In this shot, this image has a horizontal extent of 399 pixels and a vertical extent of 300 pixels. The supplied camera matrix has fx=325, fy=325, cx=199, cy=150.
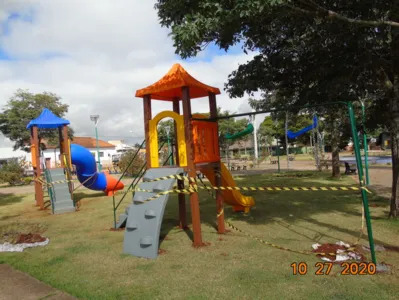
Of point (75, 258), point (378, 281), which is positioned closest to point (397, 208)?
point (378, 281)

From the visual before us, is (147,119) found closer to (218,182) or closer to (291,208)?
(218,182)

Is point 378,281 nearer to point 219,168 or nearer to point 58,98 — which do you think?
point 219,168

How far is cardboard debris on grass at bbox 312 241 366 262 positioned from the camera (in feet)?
16.1

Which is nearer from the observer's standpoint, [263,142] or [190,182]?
[190,182]

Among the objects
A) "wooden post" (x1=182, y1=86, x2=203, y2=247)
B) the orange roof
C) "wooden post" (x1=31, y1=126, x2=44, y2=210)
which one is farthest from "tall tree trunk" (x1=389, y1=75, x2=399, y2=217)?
"wooden post" (x1=31, y1=126, x2=44, y2=210)

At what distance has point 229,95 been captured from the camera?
7914 mm

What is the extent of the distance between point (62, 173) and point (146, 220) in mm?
8048

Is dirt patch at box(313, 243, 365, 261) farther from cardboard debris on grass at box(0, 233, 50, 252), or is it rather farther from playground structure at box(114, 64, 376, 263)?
cardboard debris on grass at box(0, 233, 50, 252)

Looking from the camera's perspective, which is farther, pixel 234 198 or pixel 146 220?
pixel 234 198

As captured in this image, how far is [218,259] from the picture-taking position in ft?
17.6

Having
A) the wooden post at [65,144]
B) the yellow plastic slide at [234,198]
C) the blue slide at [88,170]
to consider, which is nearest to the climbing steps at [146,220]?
the yellow plastic slide at [234,198]

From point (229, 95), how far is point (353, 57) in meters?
2.81

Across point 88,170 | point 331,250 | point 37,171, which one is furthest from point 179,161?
point 88,170

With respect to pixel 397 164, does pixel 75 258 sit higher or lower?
lower
